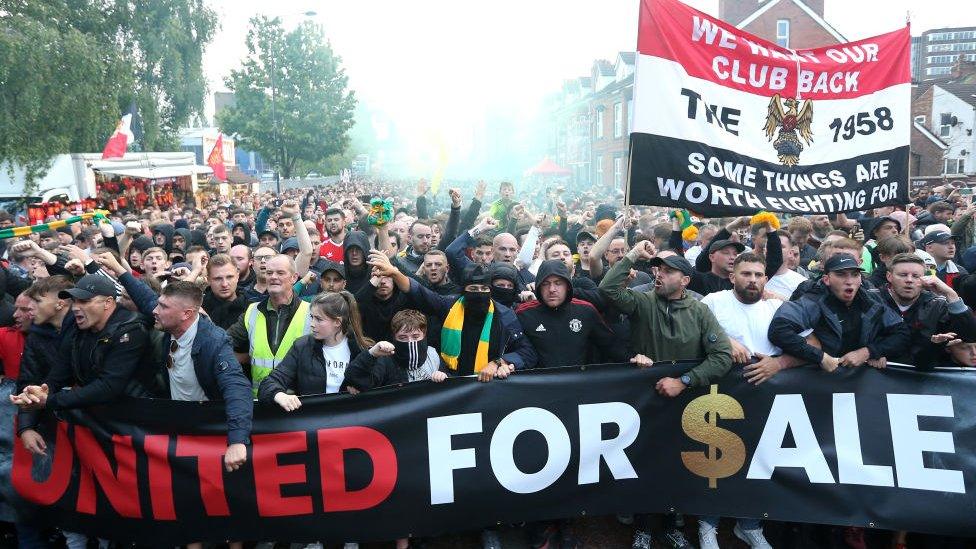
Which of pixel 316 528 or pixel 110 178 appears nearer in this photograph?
pixel 316 528

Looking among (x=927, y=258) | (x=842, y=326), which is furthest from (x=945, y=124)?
(x=842, y=326)

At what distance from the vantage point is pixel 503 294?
5.01 metres

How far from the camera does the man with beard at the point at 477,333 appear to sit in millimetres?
4664

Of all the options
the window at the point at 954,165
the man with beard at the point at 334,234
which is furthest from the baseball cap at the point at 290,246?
the window at the point at 954,165

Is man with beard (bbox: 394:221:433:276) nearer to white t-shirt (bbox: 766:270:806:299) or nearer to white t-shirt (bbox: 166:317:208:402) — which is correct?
white t-shirt (bbox: 166:317:208:402)

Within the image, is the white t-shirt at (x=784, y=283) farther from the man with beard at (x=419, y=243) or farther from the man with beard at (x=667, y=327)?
the man with beard at (x=419, y=243)

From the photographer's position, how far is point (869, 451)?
4379 mm

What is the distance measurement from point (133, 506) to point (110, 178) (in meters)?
27.5

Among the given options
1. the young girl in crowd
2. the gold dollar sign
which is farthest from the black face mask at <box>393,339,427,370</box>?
the gold dollar sign

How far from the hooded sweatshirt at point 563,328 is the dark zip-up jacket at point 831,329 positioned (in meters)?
1.14

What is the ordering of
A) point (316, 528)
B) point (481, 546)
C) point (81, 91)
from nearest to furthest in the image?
point (316, 528) → point (481, 546) → point (81, 91)

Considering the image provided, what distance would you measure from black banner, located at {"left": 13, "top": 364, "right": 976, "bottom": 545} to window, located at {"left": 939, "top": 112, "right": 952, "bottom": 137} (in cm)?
4945

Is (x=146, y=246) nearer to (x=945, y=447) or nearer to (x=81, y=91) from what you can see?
(x=945, y=447)

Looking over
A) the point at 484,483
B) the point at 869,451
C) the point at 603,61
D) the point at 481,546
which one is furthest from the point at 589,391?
the point at 603,61
